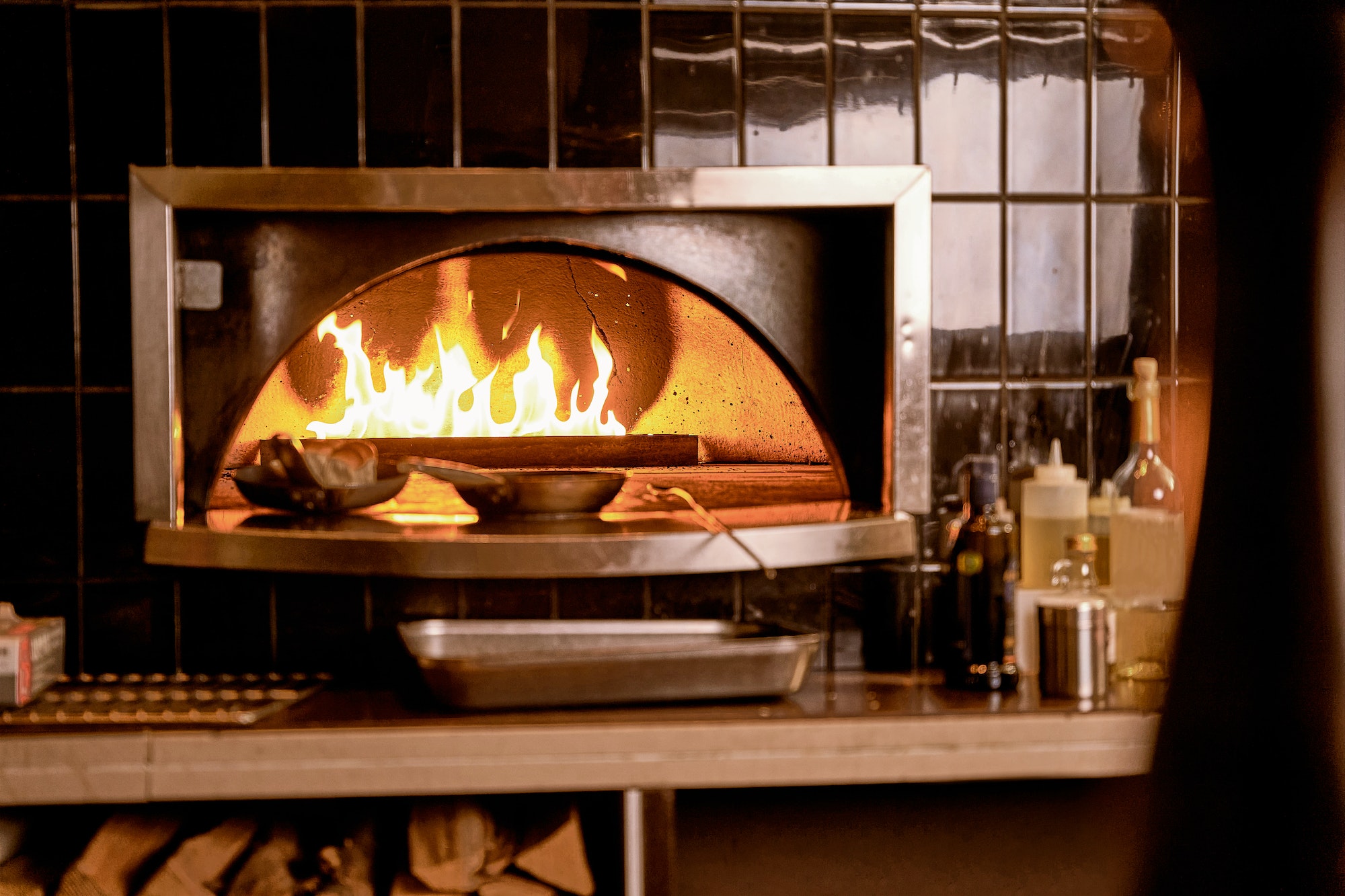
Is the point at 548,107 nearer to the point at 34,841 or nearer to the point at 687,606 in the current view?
the point at 687,606

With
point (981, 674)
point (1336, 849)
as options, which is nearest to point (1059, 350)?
point (981, 674)

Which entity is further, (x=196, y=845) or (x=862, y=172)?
(x=862, y=172)

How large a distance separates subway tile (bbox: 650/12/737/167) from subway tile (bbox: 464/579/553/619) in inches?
23.6

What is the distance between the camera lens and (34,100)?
1.32 metres

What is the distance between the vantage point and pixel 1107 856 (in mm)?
1255

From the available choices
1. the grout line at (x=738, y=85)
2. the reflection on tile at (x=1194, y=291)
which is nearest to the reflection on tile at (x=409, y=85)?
the grout line at (x=738, y=85)

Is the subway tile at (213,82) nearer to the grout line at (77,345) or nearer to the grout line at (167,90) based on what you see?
the grout line at (167,90)

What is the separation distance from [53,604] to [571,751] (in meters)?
0.77

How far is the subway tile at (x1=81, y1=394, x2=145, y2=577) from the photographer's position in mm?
1341

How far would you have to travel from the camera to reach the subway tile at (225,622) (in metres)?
1.36

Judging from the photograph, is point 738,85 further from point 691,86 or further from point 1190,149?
point 1190,149

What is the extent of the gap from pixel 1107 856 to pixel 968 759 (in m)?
0.30

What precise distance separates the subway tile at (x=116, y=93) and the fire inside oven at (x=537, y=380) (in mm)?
432

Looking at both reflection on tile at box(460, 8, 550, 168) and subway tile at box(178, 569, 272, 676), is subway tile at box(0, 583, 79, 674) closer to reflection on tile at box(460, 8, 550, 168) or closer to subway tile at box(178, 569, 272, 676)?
subway tile at box(178, 569, 272, 676)
